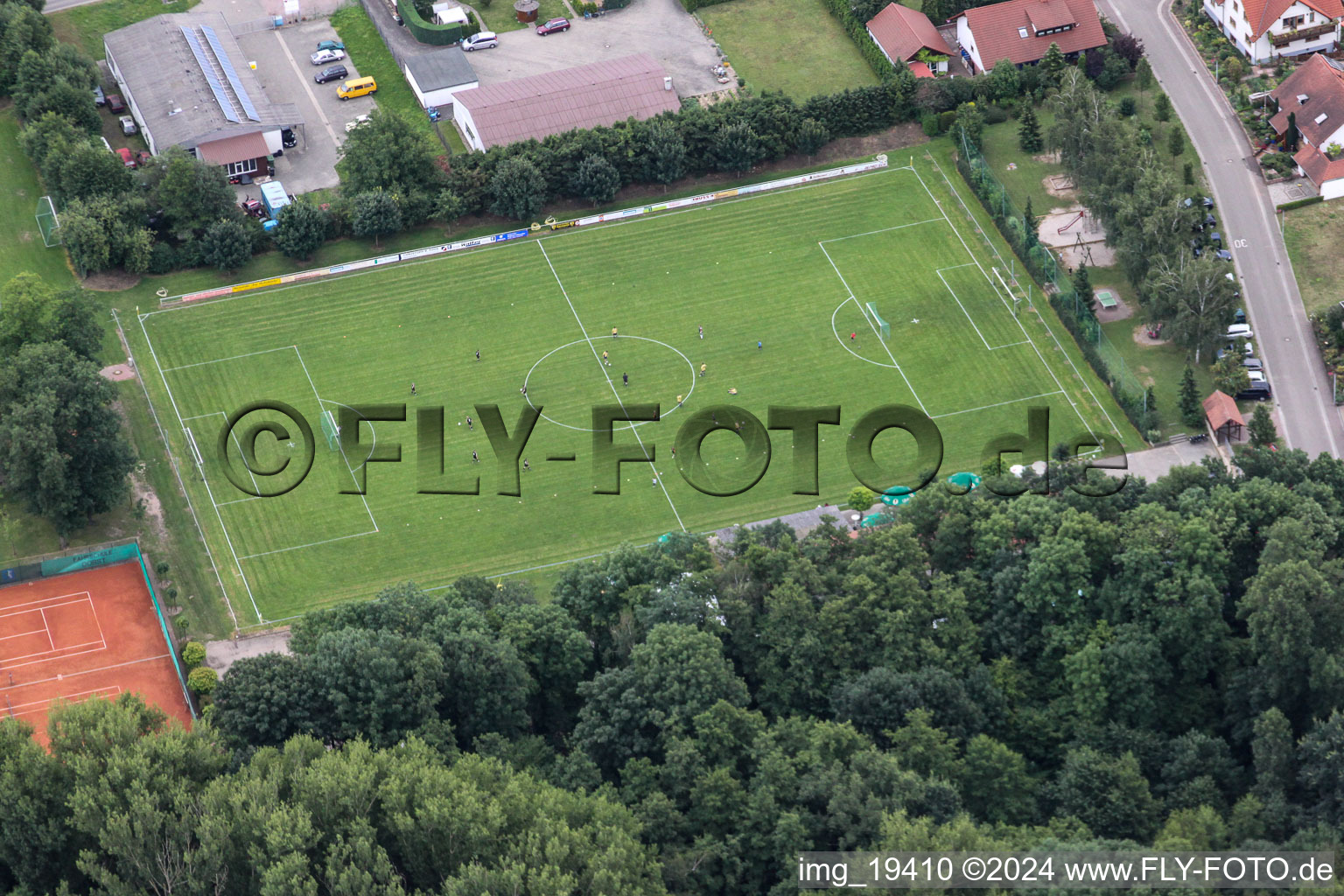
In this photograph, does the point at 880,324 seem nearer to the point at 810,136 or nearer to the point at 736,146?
the point at 810,136

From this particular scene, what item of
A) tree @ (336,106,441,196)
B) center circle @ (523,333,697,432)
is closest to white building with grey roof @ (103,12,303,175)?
tree @ (336,106,441,196)

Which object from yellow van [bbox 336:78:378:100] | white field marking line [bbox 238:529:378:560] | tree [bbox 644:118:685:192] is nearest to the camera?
white field marking line [bbox 238:529:378:560]

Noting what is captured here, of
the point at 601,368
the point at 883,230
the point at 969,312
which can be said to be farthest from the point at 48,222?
the point at 969,312

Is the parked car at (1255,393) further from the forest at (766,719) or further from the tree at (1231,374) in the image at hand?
the forest at (766,719)

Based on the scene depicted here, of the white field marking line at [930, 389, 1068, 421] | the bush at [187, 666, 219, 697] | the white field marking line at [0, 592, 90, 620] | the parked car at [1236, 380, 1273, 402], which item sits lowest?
the bush at [187, 666, 219, 697]

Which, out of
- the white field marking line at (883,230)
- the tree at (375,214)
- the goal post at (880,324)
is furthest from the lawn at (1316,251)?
the tree at (375,214)

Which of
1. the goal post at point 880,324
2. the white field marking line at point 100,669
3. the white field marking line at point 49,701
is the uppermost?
the goal post at point 880,324

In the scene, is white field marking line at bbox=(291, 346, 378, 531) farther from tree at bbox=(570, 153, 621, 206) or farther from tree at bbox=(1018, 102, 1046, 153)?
tree at bbox=(1018, 102, 1046, 153)

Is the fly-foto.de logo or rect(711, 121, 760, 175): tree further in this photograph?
rect(711, 121, 760, 175): tree
